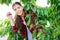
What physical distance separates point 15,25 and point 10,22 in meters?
0.06

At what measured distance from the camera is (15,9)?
2.28 metres

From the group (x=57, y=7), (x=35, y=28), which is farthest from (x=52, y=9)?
(x=35, y=28)

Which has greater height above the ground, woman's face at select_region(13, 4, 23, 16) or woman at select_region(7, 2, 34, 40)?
woman's face at select_region(13, 4, 23, 16)

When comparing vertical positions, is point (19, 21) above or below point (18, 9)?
below

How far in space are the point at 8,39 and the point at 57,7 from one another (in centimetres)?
56

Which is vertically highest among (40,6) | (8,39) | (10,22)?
(40,6)

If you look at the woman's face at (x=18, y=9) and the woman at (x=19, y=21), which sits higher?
the woman's face at (x=18, y=9)

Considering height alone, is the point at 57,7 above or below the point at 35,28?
above

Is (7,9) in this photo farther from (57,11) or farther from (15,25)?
(57,11)

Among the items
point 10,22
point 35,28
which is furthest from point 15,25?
point 35,28

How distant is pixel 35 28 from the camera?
2.27 m

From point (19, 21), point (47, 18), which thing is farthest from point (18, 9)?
point (47, 18)

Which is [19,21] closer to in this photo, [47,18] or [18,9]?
[18,9]

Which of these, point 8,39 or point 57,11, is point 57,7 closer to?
point 57,11
